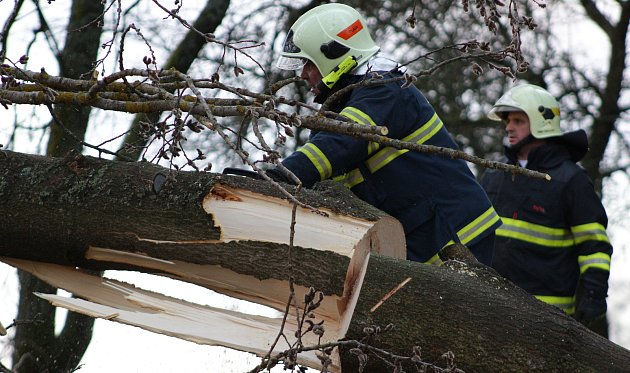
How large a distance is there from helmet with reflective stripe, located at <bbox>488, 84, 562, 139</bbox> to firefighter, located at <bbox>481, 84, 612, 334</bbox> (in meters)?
0.11

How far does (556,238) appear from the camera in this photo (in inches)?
229

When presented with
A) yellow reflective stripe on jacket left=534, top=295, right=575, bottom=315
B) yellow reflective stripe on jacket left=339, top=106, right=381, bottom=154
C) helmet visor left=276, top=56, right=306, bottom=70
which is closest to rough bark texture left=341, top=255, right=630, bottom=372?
yellow reflective stripe on jacket left=339, top=106, right=381, bottom=154

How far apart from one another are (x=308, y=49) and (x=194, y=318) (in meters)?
1.58

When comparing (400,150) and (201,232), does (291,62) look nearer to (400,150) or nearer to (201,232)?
(400,150)

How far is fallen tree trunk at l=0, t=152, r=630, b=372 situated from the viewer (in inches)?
126

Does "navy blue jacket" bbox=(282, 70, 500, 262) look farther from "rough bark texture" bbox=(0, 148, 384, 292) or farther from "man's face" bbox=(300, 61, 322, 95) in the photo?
"rough bark texture" bbox=(0, 148, 384, 292)

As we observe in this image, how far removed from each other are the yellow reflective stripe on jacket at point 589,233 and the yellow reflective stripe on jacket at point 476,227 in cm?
145

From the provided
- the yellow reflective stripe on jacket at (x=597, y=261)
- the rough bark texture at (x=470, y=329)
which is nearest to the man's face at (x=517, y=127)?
the yellow reflective stripe on jacket at (x=597, y=261)

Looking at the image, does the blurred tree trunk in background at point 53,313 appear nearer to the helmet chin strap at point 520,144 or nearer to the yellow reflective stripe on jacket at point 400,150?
the yellow reflective stripe on jacket at point 400,150

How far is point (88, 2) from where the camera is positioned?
5383 mm

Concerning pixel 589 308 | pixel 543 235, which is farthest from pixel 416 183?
pixel 589 308

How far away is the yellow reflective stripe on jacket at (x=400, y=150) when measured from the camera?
429cm

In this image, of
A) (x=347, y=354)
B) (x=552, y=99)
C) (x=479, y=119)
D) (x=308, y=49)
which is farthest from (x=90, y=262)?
(x=479, y=119)

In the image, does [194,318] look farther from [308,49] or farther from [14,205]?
[308,49]
